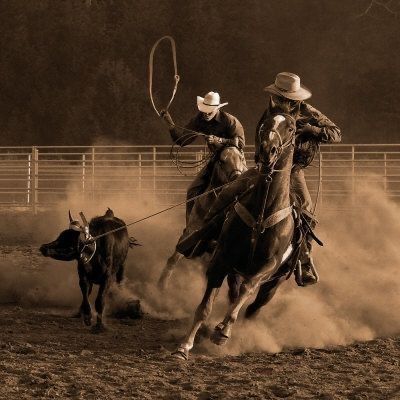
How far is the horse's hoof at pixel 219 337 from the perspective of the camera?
8164 millimetres

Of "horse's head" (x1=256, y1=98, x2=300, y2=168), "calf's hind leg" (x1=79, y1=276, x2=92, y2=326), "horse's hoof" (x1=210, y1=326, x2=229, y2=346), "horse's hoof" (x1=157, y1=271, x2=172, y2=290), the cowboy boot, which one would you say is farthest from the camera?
"horse's hoof" (x1=157, y1=271, x2=172, y2=290)

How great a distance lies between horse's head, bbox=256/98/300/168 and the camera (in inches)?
305

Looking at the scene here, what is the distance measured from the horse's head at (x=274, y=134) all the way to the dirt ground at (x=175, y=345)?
1.59 meters

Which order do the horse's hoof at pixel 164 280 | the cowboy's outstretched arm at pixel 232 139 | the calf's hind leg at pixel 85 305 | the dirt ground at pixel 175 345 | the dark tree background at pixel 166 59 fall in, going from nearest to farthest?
1. the dirt ground at pixel 175 345
2. the calf's hind leg at pixel 85 305
3. the cowboy's outstretched arm at pixel 232 139
4. the horse's hoof at pixel 164 280
5. the dark tree background at pixel 166 59

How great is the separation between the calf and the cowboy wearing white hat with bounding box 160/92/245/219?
3.40ft

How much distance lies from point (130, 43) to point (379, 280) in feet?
110

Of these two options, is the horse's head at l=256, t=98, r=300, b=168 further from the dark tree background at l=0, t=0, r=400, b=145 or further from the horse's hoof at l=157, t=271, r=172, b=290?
the dark tree background at l=0, t=0, r=400, b=145

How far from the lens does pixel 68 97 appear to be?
144ft

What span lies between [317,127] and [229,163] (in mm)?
1759

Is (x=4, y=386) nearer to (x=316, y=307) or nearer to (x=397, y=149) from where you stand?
(x=316, y=307)

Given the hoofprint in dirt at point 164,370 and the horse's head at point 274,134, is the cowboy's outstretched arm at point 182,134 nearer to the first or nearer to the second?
the hoofprint in dirt at point 164,370

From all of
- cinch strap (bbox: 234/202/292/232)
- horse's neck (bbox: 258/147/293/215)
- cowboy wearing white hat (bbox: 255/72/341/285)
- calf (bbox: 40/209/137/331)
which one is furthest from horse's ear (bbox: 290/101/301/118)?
calf (bbox: 40/209/137/331)

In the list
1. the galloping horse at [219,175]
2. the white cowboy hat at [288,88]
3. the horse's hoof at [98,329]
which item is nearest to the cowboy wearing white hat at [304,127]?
the white cowboy hat at [288,88]

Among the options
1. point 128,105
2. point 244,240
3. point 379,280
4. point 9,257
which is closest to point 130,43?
point 128,105
